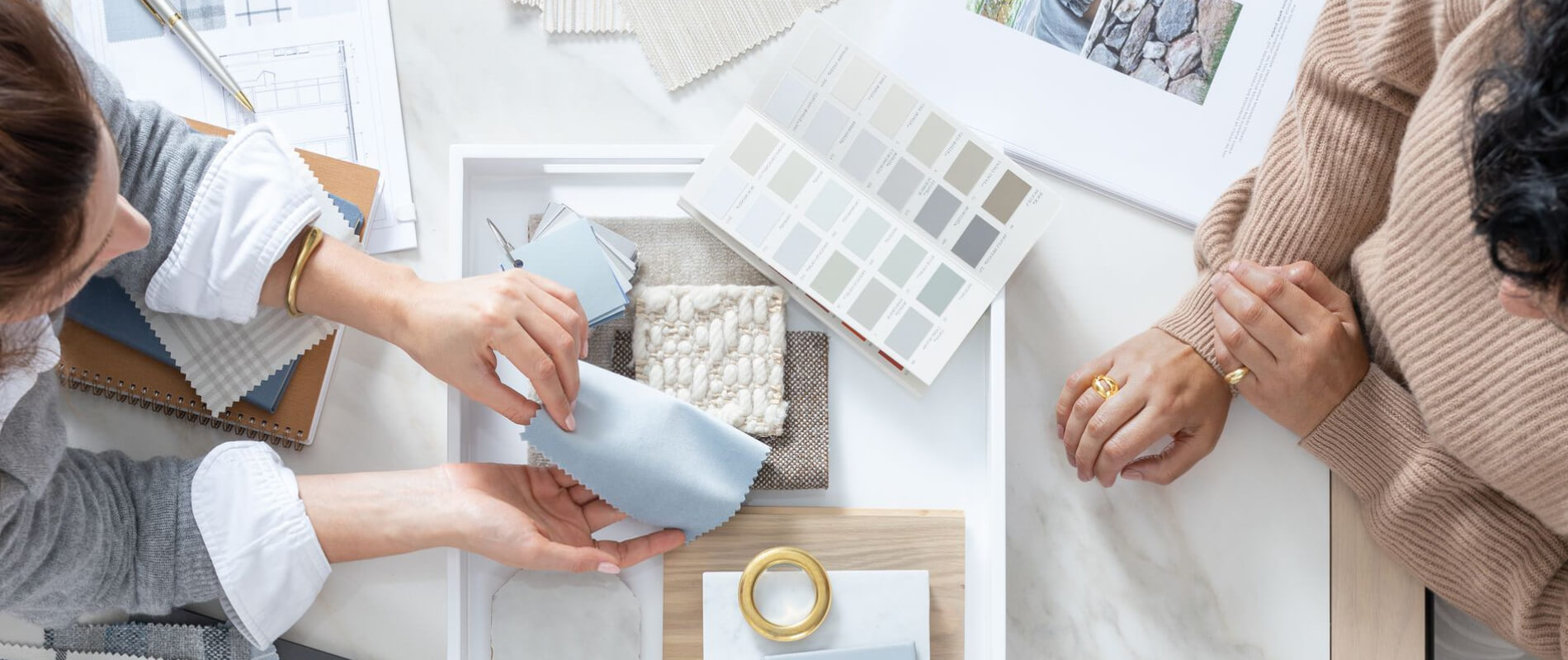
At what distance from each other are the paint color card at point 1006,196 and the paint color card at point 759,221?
166 millimetres

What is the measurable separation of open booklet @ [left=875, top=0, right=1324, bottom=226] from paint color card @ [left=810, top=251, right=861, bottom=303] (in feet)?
0.72

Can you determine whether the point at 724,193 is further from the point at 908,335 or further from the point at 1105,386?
the point at 1105,386

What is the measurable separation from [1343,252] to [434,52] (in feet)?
2.64

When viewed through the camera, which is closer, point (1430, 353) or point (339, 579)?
point (1430, 353)

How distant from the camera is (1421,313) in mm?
709

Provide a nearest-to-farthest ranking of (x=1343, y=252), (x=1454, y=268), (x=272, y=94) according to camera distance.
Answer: (x=1454, y=268) < (x=1343, y=252) < (x=272, y=94)

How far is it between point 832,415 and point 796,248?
137 millimetres

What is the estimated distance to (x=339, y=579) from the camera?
2.85 ft

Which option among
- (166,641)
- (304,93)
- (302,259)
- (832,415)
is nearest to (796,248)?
(832,415)

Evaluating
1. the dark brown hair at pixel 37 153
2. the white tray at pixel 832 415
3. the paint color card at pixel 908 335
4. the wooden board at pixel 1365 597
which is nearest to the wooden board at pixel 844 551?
the white tray at pixel 832 415

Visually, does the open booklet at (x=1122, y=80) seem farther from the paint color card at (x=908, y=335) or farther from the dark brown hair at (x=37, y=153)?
the dark brown hair at (x=37, y=153)

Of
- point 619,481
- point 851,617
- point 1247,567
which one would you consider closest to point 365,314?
point 619,481

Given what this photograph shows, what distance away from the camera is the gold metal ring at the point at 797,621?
2.36ft

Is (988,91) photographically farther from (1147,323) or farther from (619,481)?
(619,481)
